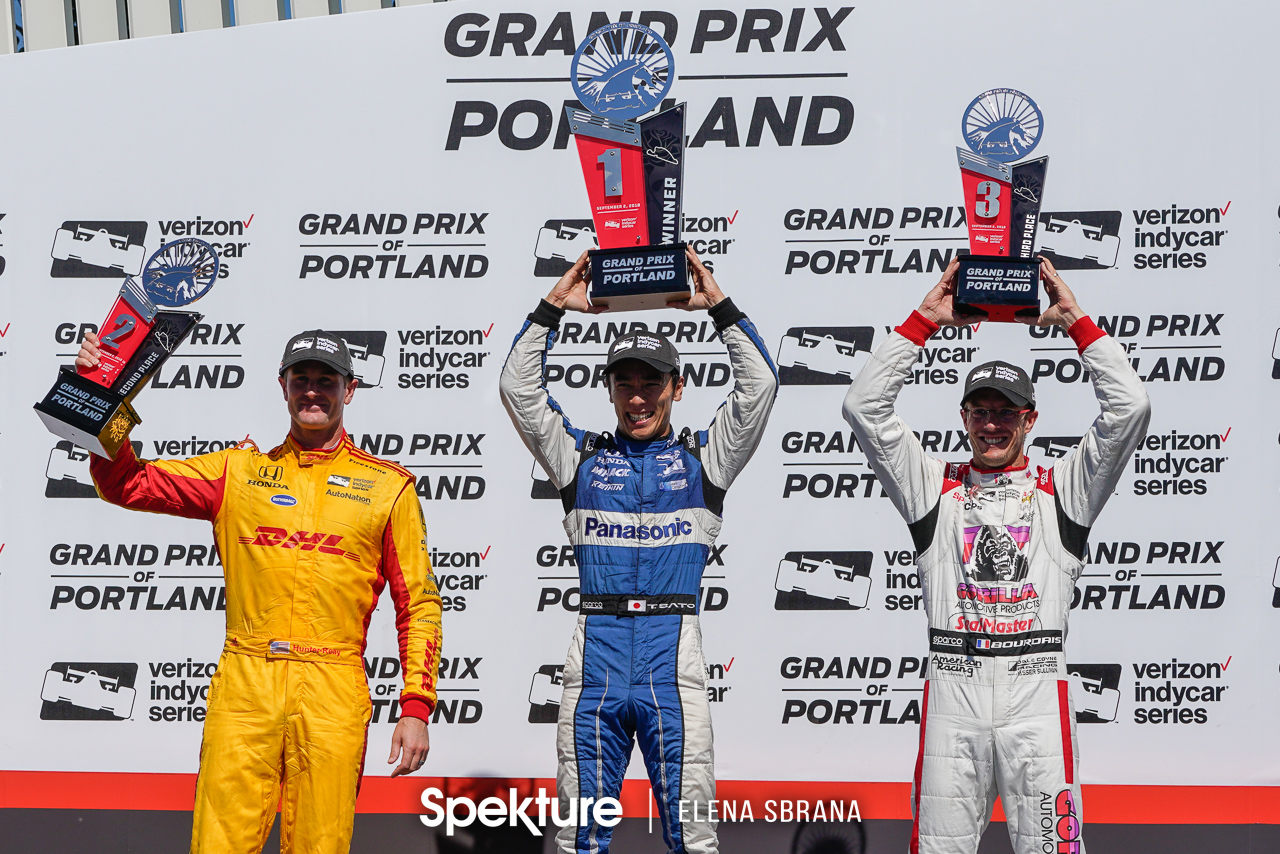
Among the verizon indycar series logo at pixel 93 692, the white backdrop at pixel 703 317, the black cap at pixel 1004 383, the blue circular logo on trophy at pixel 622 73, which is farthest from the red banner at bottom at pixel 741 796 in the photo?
the blue circular logo on trophy at pixel 622 73

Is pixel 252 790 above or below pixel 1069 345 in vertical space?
below

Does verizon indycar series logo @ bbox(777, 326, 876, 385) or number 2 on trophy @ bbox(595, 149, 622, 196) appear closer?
number 2 on trophy @ bbox(595, 149, 622, 196)

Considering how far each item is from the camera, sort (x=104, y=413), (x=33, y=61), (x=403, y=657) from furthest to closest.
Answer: (x=33, y=61)
(x=403, y=657)
(x=104, y=413)

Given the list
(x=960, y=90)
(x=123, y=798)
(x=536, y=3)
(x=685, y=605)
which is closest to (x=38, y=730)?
(x=123, y=798)

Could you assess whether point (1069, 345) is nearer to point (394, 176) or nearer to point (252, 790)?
point (394, 176)

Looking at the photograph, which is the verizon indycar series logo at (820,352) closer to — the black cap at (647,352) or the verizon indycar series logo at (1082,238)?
the verizon indycar series logo at (1082,238)

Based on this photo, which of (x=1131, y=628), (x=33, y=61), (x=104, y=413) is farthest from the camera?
(x=33, y=61)

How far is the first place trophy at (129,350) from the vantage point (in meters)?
2.38

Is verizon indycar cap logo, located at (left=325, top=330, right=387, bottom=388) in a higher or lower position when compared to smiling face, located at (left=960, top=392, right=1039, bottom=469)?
higher

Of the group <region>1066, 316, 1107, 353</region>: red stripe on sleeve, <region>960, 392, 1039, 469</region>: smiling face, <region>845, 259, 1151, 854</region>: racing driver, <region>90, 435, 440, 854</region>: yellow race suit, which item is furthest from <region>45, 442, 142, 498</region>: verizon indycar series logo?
→ <region>1066, 316, 1107, 353</region>: red stripe on sleeve

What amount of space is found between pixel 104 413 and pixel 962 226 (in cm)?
297

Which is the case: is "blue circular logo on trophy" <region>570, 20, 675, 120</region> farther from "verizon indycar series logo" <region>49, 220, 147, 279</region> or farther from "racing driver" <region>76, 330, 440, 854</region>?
"verizon indycar series logo" <region>49, 220, 147, 279</region>

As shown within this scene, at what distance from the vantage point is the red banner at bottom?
147 inches

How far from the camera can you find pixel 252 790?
241 cm
